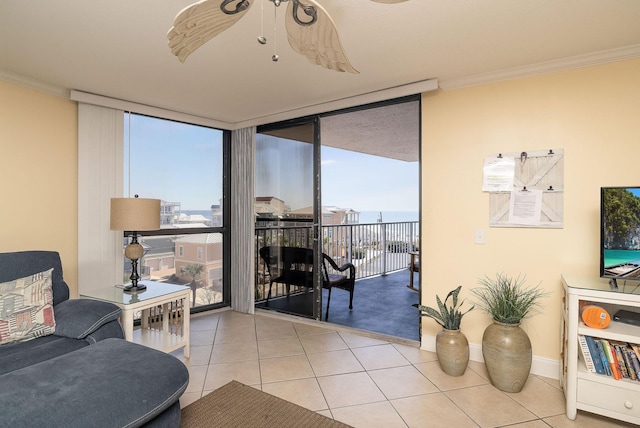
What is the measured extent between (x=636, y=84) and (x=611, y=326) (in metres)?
1.61

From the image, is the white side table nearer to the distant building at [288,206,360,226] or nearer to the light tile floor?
the light tile floor

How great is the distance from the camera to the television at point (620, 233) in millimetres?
2045

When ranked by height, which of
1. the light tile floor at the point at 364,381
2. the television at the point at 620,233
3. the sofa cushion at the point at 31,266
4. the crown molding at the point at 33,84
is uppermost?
the crown molding at the point at 33,84

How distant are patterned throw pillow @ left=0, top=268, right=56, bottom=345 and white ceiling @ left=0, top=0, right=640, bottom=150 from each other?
1.58 metres

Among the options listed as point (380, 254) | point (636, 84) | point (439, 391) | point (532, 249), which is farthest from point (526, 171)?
point (380, 254)

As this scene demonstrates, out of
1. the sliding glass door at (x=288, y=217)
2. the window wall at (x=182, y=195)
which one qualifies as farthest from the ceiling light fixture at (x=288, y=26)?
the window wall at (x=182, y=195)

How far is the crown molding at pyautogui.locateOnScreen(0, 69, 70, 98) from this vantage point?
266cm

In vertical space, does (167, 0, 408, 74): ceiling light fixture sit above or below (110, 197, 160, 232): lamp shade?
above

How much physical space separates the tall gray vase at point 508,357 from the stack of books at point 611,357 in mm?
344

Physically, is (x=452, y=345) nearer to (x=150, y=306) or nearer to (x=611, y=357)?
(x=611, y=357)

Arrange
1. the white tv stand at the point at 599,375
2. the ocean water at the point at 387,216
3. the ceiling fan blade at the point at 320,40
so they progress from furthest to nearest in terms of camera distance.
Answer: the ocean water at the point at 387,216 < the white tv stand at the point at 599,375 < the ceiling fan blade at the point at 320,40

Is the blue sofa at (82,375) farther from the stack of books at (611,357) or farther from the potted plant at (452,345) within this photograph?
the stack of books at (611,357)

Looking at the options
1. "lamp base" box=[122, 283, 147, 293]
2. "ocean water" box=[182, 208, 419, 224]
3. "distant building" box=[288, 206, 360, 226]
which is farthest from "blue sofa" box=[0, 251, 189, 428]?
"ocean water" box=[182, 208, 419, 224]

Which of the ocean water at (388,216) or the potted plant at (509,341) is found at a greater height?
the ocean water at (388,216)
